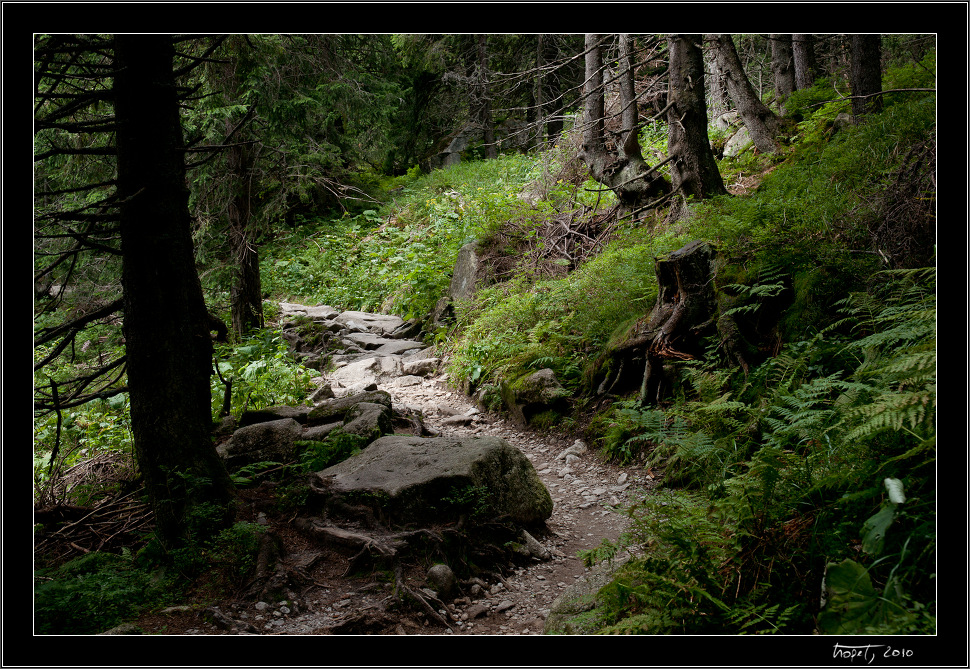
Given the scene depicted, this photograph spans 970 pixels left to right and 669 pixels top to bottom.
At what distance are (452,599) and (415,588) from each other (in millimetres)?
271

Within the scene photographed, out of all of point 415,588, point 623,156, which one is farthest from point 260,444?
point 623,156

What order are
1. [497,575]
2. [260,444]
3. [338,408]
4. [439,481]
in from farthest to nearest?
[338,408], [260,444], [439,481], [497,575]

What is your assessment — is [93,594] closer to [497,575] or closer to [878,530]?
[497,575]

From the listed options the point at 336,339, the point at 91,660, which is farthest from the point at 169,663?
the point at 336,339

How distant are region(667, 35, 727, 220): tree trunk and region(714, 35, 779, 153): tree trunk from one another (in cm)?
300

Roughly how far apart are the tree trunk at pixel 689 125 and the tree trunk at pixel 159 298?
7.27m

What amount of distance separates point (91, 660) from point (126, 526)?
267 centimetres

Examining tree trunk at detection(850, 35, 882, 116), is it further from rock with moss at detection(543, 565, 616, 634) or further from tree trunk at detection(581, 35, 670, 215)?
rock with moss at detection(543, 565, 616, 634)

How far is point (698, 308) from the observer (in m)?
6.38

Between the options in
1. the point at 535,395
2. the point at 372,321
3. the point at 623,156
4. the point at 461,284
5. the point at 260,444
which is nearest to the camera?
the point at 260,444

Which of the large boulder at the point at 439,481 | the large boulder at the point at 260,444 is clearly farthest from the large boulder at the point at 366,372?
the large boulder at the point at 439,481

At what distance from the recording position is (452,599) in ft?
13.0
